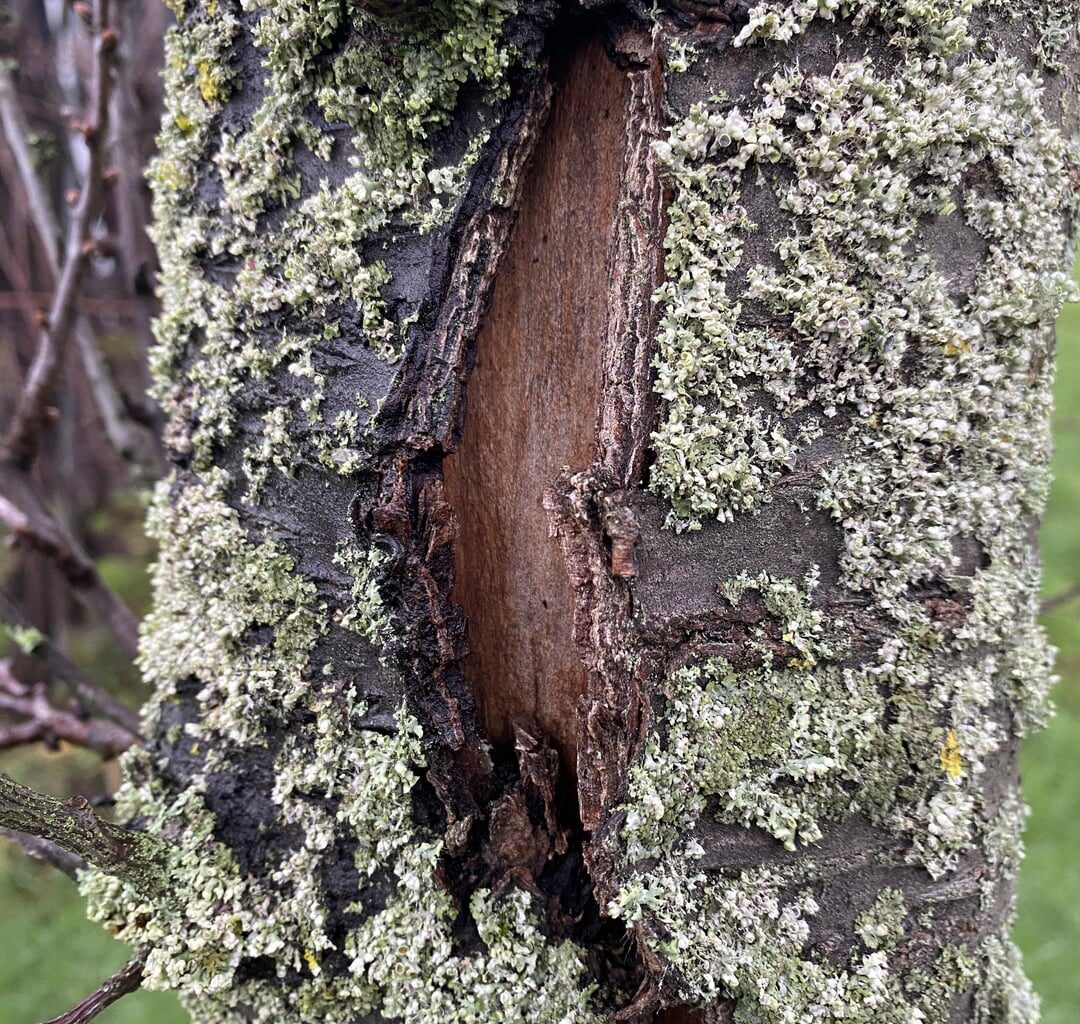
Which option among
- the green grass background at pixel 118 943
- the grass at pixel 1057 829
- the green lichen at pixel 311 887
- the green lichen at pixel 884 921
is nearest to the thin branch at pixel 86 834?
the green lichen at pixel 311 887

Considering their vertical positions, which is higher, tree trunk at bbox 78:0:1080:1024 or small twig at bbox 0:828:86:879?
tree trunk at bbox 78:0:1080:1024

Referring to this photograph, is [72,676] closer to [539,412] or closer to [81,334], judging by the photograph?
[81,334]

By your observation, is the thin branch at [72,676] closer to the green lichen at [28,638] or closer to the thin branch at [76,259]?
the green lichen at [28,638]

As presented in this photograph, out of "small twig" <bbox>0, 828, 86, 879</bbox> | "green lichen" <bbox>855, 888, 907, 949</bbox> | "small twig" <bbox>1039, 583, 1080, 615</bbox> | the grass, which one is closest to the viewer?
"green lichen" <bbox>855, 888, 907, 949</bbox>

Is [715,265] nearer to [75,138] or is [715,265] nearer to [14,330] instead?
[75,138]

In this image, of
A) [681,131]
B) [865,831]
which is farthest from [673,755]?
[681,131]

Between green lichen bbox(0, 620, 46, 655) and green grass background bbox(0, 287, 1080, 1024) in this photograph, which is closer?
green lichen bbox(0, 620, 46, 655)

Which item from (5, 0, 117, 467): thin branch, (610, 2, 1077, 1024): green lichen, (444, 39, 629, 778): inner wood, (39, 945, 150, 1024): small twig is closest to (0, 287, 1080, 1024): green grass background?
(5, 0, 117, 467): thin branch

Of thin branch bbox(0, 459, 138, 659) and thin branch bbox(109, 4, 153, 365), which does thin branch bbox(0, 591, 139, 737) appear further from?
thin branch bbox(109, 4, 153, 365)
